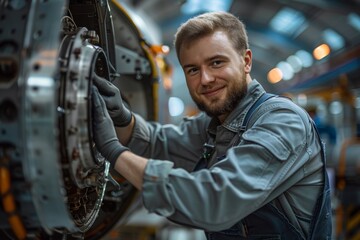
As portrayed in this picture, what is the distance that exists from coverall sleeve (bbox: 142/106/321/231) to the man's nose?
1.24 feet

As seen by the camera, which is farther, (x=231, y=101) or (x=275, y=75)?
(x=275, y=75)

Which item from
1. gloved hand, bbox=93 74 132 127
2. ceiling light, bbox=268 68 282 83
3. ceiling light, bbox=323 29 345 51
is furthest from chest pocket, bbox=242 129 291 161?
ceiling light, bbox=268 68 282 83

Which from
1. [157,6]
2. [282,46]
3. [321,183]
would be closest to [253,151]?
[321,183]

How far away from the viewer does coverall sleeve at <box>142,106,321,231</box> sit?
1422 mm

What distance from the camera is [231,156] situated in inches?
59.4

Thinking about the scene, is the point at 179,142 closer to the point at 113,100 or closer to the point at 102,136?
the point at 113,100

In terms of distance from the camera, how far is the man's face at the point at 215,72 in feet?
6.04

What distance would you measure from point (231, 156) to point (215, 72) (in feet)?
1.61

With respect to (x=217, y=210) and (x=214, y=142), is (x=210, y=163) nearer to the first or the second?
(x=214, y=142)

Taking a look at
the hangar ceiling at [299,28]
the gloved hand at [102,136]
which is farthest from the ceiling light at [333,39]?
the gloved hand at [102,136]

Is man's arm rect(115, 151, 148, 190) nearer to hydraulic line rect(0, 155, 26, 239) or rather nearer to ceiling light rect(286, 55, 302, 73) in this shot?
hydraulic line rect(0, 155, 26, 239)

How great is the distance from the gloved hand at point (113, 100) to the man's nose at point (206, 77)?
0.38 m

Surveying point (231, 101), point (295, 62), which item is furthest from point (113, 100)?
point (295, 62)

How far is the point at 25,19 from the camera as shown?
1.32m
